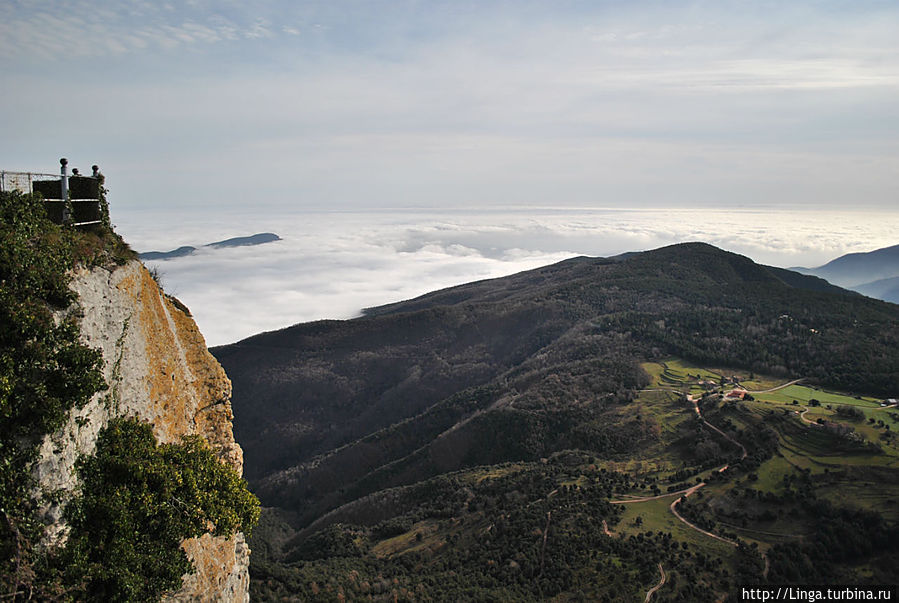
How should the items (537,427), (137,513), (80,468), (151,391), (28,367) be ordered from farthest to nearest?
(537,427) < (151,391) < (137,513) < (80,468) < (28,367)

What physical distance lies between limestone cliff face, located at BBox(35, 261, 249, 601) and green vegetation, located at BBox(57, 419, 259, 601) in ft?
1.19

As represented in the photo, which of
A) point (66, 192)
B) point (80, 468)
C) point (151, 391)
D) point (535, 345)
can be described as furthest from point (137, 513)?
point (535, 345)

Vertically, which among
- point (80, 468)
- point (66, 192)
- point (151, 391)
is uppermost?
point (66, 192)

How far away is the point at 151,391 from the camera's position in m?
11.9

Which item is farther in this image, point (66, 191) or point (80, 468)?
point (66, 191)

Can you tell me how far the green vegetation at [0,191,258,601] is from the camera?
7910 millimetres

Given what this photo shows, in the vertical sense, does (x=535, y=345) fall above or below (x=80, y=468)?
below

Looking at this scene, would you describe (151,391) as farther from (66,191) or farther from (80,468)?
(66,191)

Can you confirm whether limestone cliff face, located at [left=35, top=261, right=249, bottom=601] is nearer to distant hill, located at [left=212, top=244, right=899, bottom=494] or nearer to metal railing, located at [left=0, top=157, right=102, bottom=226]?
metal railing, located at [left=0, top=157, right=102, bottom=226]

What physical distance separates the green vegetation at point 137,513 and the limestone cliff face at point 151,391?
14.2 inches

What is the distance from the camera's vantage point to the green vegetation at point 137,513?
878cm

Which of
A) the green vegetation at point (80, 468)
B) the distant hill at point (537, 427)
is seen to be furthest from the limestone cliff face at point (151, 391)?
the distant hill at point (537, 427)

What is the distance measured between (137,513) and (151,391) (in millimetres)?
3167

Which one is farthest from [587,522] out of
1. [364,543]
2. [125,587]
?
[125,587]
